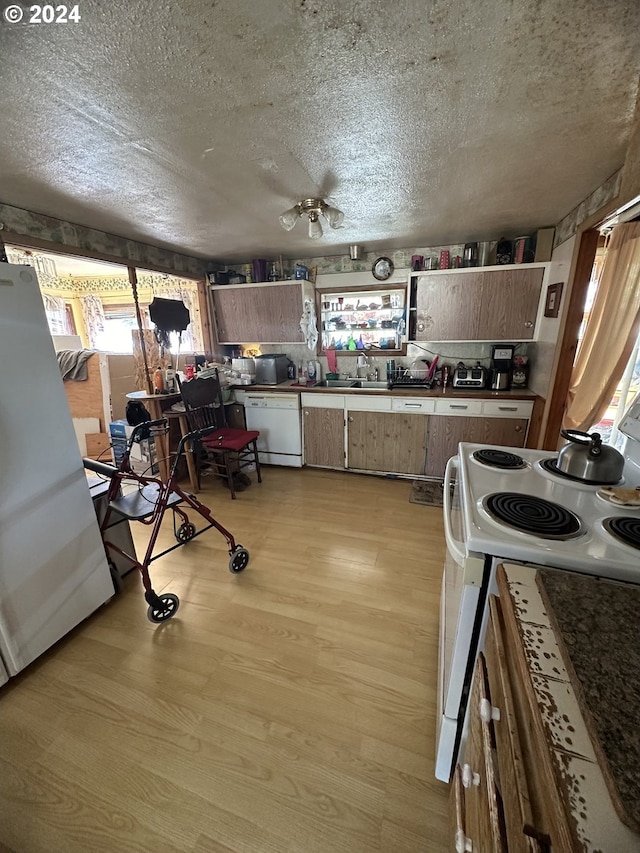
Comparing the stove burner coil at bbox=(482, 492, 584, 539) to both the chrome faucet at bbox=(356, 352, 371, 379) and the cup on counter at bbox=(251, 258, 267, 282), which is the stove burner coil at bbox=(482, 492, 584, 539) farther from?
the cup on counter at bbox=(251, 258, 267, 282)

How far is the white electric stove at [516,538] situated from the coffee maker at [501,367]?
184 cm

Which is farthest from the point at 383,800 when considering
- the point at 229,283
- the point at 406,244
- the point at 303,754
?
the point at 229,283

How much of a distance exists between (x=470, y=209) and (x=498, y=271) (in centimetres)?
80

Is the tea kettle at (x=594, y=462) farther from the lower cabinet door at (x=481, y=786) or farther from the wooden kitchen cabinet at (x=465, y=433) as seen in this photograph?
the wooden kitchen cabinet at (x=465, y=433)

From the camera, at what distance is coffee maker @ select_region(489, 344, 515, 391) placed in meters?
2.98

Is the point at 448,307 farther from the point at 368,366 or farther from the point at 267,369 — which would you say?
the point at 267,369

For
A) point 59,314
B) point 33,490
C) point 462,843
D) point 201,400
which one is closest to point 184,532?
point 33,490

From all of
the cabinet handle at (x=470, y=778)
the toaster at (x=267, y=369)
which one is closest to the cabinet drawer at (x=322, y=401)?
the toaster at (x=267, y=369)

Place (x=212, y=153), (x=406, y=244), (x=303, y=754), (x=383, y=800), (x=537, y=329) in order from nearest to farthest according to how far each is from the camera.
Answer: (x=383, y=800) < (x=303, y=754) < (x=212, y=153) < (x=537, y=329) < (x=406, y=244)

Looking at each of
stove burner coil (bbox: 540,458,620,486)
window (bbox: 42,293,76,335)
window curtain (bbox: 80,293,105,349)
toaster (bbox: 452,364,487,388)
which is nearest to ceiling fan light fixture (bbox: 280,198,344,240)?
stove burner coil (bbox: 540,458,620,486)

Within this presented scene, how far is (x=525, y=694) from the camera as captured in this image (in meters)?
0.48

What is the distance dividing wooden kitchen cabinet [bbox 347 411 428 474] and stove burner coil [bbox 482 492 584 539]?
206 cm

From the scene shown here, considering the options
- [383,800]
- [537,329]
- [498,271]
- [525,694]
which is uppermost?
[498,271]

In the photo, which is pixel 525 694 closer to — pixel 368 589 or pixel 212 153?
pixel 368 589
